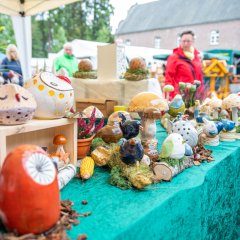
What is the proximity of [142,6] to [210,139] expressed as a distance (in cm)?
2441

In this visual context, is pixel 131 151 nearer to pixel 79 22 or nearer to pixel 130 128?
pixel 130 128

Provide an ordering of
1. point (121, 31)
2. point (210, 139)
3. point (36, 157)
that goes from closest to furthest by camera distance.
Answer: point (36, 157), point (210, 139), point (121, 31)

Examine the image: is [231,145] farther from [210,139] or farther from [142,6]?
[142,6]

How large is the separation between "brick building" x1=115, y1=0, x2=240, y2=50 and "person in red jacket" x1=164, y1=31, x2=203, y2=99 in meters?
15.6

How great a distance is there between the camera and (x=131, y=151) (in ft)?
3.18

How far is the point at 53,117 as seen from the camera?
1.01 meters

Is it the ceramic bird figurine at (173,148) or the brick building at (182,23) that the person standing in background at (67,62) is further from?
the brick building at (182,23)

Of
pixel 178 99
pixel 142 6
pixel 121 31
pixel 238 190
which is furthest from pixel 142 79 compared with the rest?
pixel 142 6

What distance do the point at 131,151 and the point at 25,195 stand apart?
425mm

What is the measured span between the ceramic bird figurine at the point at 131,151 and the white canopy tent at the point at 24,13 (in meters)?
2.33

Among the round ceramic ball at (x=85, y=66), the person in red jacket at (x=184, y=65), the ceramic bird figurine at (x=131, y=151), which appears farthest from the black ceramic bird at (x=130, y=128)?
the person in red jacket at (x=184, y=65)

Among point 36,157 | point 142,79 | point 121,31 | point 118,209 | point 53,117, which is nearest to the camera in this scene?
point 36,157

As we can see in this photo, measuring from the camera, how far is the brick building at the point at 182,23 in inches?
678

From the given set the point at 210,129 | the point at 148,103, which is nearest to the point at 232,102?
the point at 210,129
